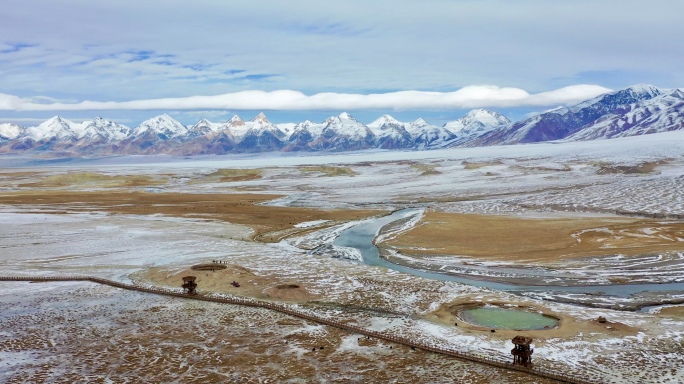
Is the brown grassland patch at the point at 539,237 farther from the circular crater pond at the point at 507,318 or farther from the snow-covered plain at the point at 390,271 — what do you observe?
the circular crater pond at the point at 507,318

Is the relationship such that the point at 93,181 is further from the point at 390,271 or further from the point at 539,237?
the point at 390,271

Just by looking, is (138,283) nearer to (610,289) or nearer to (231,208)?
(610,289)

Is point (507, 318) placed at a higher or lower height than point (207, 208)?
higher

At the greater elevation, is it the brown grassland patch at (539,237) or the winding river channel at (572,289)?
the winding river channel at (572,289)

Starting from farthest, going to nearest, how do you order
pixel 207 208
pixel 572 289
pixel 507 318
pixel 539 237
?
pixel 207 208
pixel 539 237
pixel 572 289
pixel 507 318

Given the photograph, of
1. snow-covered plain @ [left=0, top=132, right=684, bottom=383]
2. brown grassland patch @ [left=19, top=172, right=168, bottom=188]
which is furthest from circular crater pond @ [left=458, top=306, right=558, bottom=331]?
brown grassland patch @ [left=19, top=172, right=168, bottom=188]

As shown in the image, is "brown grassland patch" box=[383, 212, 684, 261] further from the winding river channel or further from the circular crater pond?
the circular crater pond

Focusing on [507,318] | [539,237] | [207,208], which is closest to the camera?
[507,318]

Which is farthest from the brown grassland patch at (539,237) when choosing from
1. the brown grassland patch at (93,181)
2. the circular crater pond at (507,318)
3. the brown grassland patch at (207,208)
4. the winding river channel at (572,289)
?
the brown grassland patch at (93,181)

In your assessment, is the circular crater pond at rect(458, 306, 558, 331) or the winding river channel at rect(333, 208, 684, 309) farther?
the winding river channel at rect(333, 208, 684, 309)

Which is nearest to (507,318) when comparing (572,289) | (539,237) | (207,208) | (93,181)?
(572,289)
